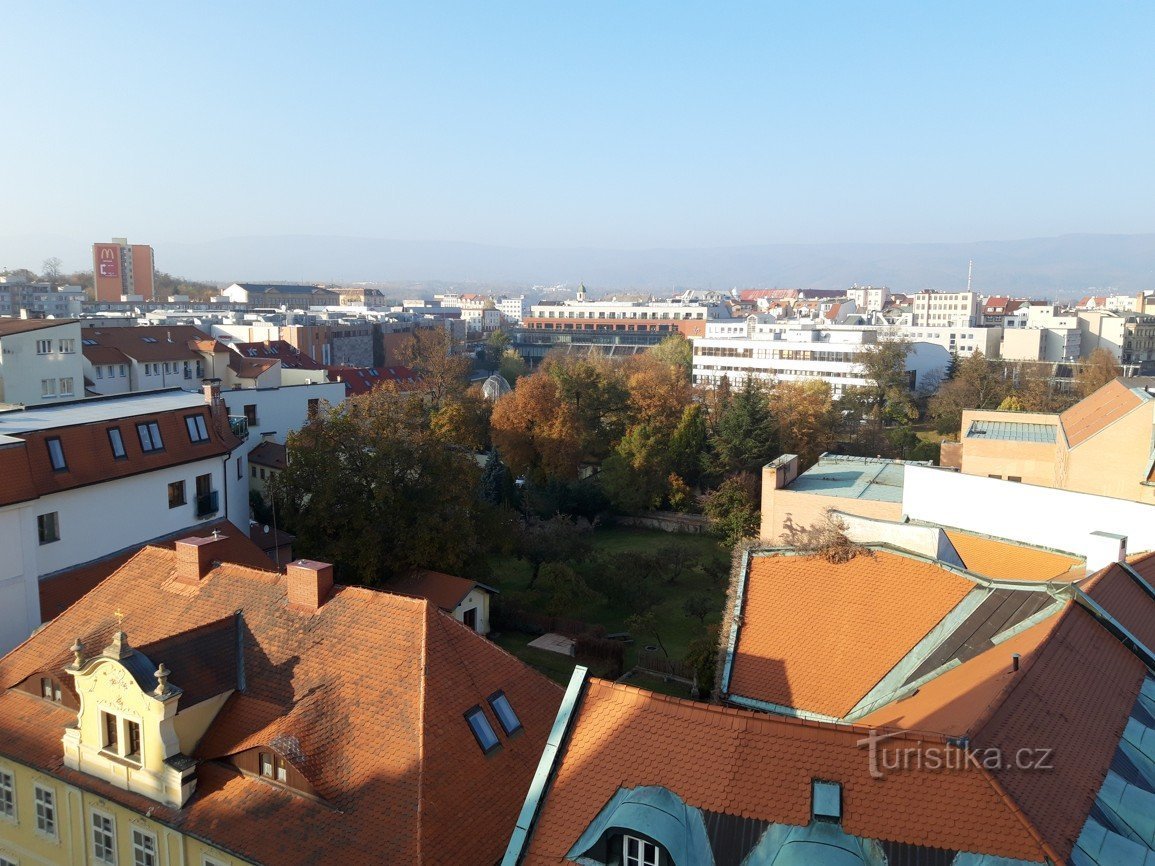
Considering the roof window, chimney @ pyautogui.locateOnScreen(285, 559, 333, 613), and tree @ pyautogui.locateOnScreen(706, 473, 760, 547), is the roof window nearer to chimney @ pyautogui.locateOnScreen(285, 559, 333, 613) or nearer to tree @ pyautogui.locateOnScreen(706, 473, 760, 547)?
chimney @ pyautogui.locateOnScreen(285, 559, 333, 613)

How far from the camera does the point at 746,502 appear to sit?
50531 mm

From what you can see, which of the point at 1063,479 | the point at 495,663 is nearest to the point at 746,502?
the point at 1063,479

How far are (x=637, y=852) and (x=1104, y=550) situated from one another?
1418cm

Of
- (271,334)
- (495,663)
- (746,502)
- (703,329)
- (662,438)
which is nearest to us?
(495,663)

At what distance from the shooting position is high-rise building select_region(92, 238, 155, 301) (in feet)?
525

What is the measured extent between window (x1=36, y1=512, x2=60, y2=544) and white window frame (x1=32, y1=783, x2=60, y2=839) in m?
9.90

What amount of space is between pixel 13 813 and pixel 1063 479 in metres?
34.9

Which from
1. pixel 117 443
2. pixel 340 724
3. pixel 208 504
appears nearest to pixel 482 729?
pixel 340 724

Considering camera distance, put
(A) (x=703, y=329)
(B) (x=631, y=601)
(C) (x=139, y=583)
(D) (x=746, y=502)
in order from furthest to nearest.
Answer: (A) (x=703, y=329) → (D) (x=746, y=502) → (B) (x=631, y=601) → (C) (x=139, y=583)

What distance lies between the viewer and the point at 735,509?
1971 inches

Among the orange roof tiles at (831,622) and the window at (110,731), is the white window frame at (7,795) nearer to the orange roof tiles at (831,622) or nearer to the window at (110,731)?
the window at (110,731)

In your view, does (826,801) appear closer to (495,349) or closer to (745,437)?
(745,437)

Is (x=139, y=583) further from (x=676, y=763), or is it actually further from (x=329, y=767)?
(x=676, y=763)

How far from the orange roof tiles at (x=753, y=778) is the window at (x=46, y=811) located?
441 inches
